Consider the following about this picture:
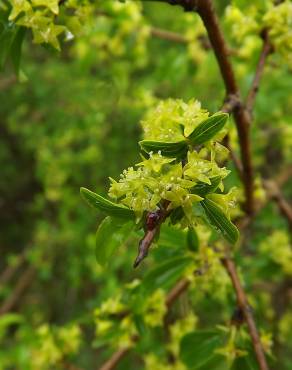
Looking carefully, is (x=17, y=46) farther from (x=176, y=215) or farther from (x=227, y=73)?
(x=176, y=215)

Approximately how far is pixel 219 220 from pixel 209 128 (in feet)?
0.48

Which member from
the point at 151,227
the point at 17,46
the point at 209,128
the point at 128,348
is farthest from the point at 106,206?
the point at 128,348

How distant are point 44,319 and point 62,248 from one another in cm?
104

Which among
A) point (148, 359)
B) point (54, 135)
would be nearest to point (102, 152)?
point (54, 135)

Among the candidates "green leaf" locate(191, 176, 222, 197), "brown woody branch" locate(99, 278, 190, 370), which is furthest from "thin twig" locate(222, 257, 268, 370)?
"green leaf" locate(191, 176, 222, 197)

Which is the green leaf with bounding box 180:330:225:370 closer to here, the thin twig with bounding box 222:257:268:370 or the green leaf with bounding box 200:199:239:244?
the thin twig with bounding box 222:257:268:370

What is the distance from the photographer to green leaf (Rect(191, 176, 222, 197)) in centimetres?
91

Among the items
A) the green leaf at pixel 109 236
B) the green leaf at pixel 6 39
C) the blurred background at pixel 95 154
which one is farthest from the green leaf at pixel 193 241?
the green leaf at pixel 6 39

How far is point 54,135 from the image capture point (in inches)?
150

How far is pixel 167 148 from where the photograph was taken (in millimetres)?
958

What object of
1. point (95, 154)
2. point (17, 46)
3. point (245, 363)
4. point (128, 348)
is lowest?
point (95, 154)

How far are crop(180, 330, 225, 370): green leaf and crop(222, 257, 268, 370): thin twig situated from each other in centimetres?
15

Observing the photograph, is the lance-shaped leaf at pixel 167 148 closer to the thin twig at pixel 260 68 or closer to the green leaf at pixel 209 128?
the green leaf at pixel 209 128

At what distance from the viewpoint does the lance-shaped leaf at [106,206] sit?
932 mm
